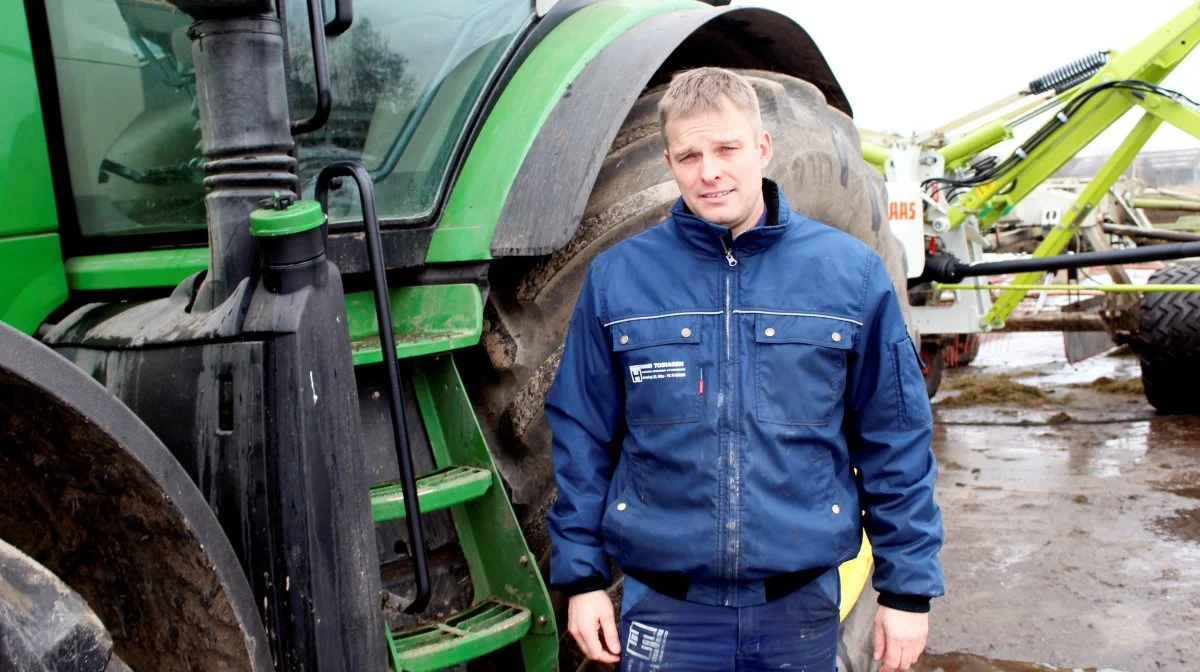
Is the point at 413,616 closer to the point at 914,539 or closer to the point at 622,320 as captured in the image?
the point at 622,320

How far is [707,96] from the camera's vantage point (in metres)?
1.85

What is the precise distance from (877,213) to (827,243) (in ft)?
3.94

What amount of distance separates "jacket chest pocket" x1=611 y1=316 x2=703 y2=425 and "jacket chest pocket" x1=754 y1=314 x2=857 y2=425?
10 cm

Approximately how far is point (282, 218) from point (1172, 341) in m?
5.98

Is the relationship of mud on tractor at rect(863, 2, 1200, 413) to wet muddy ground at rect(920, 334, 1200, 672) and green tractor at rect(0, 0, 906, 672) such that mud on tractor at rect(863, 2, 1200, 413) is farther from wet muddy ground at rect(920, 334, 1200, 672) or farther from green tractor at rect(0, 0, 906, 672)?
green tractor at rect(0, 0, 906, 672)

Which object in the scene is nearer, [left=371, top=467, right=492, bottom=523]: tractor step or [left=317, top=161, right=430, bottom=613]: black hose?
[left=317, top=161, right=430, bottom=613]: black hose

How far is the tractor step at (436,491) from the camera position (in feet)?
5.99

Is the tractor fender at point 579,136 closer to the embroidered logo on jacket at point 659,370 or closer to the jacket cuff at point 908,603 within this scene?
the embroidered logo on jacket at point 659,370

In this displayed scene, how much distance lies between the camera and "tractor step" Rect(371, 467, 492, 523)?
1.83 metres

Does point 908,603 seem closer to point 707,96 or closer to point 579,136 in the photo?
point 707,96

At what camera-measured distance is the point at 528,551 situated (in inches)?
79.0

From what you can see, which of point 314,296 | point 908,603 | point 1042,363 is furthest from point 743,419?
point 1042,363

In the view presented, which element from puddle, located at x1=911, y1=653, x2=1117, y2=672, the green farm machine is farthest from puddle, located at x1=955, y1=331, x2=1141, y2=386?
the green farm machine

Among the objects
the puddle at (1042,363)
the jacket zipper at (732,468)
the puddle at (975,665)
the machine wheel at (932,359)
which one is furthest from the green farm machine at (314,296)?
the puddle at (1042,363)
